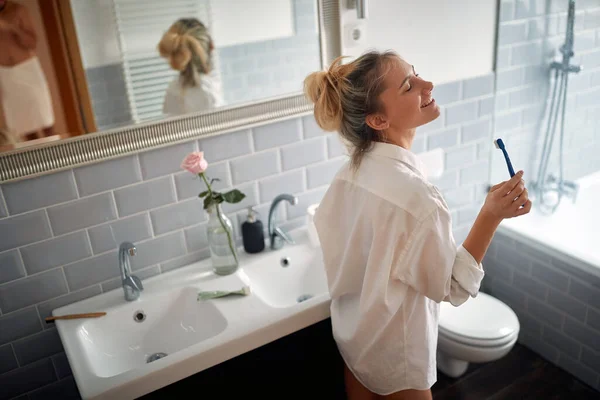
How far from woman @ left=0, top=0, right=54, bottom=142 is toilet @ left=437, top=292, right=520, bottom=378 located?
5.01 feet

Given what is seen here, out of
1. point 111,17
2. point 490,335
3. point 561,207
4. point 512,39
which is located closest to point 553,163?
point 561,207

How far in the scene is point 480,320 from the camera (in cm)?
206

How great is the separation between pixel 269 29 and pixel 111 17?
1.62ft

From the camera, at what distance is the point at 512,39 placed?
229cm

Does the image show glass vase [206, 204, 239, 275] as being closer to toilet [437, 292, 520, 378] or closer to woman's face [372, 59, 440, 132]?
woman's face [372, 59, 440, 132]

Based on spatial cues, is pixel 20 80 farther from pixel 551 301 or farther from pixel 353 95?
pixel 551 301

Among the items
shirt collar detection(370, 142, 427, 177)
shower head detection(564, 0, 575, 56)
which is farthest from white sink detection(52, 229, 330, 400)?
shower head detection(564, 0, 575, 56)

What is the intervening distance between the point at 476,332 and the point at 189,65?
4.43ft

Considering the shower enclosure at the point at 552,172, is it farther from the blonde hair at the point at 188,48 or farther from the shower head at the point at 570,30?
the blonde hair at the point at 188,48

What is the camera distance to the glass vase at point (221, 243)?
1.68m

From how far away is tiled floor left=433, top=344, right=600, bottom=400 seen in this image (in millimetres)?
2162

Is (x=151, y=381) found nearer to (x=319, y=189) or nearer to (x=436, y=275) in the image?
(x=436, y=275)

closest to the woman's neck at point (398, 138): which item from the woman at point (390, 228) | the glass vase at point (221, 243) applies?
the woman at point (390, 228)

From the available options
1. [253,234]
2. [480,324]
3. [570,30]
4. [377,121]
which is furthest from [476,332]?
[570,30]
